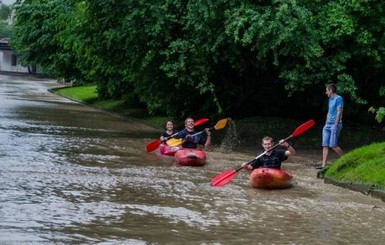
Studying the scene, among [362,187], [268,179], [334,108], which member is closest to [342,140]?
[334,108]

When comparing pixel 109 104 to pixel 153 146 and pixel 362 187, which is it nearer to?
pixel 153 146

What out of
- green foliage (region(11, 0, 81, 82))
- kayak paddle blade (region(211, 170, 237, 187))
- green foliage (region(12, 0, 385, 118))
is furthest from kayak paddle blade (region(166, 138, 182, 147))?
green foliage (region(11, 0, 81, 82))

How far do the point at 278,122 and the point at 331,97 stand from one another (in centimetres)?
663

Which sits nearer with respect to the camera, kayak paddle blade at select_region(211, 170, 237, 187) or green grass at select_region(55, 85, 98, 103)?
kayak paddle blade at select_region(211, 170, 237, 187)

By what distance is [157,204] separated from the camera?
34.3 feet

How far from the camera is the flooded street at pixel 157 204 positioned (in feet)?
27.7

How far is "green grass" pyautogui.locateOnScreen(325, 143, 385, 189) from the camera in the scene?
1265cm

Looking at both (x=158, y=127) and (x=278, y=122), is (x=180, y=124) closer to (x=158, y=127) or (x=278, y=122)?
(x=158, y=127)

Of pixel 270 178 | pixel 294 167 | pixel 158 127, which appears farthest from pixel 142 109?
pixel 270 178

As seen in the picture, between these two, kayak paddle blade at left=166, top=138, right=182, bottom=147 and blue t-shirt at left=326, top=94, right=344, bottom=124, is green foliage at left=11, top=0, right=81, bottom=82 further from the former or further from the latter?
blue t-shirt at left=326, top=94, right=344, bottom=124

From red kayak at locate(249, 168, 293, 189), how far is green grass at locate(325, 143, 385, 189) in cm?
146

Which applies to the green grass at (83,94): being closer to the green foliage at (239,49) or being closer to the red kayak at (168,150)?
the green foliage at (239,49)

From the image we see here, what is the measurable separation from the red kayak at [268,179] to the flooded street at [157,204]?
0.52ft

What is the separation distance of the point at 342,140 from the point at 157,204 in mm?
11273
